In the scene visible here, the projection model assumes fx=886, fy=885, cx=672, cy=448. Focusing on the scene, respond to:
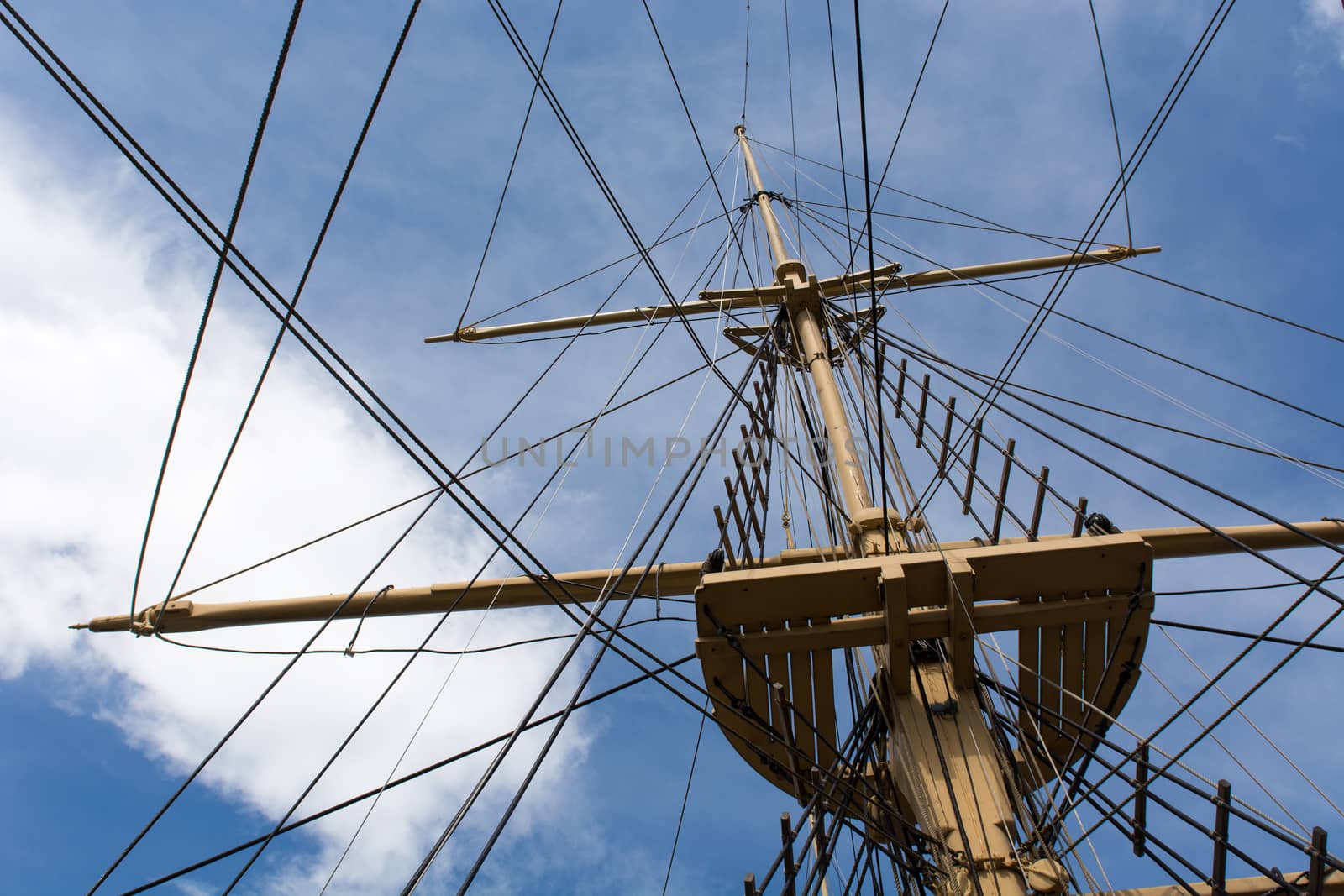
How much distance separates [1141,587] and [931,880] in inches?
65.6

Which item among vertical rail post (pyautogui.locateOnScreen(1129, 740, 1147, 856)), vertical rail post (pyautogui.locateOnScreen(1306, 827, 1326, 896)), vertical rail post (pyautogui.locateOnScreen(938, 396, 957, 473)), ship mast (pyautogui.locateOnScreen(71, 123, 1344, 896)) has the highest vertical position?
vertical rail post (pyautogui.locateOnScreen(938, 396, 957, 473))

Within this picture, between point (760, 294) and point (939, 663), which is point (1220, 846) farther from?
point (760, 294)

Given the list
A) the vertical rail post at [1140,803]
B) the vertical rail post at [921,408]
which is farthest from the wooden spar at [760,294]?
the vertical rail post at [1140,803]

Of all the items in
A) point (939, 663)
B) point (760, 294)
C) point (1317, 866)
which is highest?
point (760, 294)

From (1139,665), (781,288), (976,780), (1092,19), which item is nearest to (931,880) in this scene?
(976,780)

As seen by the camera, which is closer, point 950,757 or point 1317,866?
point 1317,866

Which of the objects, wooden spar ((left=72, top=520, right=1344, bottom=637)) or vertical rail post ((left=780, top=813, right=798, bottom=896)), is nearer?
vertical rail post ((left=780, top=813, right=798, bottom=896))

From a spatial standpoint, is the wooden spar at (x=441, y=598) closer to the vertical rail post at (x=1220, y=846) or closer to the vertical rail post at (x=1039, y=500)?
the vertical rail post at (x=1039, y=500)

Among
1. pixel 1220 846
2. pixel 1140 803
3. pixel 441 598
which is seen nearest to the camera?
pixel 1220 846

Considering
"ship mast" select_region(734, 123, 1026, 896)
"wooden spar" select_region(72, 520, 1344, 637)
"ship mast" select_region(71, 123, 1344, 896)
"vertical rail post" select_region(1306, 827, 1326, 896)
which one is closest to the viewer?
"vertical rail post" select_region(1306, 827, 1326, 896)

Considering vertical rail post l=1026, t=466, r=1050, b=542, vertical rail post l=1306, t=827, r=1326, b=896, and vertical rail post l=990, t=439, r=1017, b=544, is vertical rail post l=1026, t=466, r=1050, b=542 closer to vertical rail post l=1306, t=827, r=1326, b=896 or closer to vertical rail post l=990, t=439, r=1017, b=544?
vertical rail post l=990, t=439, r=1017, b=544

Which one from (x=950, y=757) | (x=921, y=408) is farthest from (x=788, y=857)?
(x=921, y=408)

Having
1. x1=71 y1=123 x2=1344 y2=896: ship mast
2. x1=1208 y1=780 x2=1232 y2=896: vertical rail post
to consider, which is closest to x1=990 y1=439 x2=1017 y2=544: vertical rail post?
x1=71 y1=123 x2=1344 y2=896: ship mast

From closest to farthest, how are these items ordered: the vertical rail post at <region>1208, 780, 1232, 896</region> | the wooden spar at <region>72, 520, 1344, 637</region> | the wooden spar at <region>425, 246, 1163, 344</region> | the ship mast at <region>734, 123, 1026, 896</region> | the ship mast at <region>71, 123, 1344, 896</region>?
the vertical rail post at <region>1208, 780, 1232, 896</region>, the ship mast at <region>734, 123, 1026, 896</region>, the ship mast at <region>71, 123, 1344, 896</region>, the wooden spar at <region>72, 520, 1344, 637</region>, the wooden spar at <region>425, 246, 1163, 344</region>
